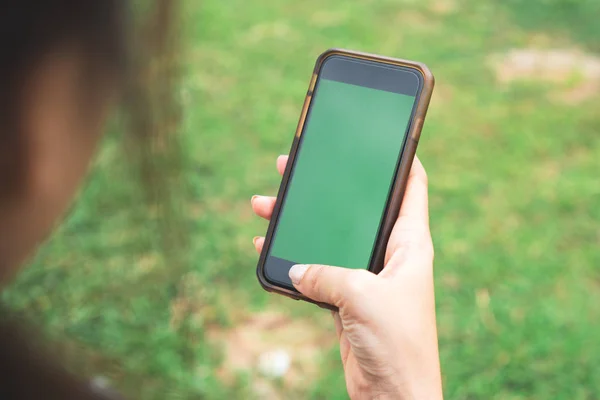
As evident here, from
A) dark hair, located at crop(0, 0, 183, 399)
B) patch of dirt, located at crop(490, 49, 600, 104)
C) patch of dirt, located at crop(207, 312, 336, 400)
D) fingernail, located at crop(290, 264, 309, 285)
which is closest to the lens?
dark hair, located at crop(0, 0, 183, 399)

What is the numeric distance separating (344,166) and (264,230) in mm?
1540

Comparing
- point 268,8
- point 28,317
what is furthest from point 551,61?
point 28,317

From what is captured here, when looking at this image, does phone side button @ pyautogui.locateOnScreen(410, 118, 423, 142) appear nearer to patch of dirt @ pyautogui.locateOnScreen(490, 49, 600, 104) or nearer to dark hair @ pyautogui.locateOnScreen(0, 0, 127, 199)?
dark hair @ pyautogui.locateOnScreen(0, 0, 127, 199)

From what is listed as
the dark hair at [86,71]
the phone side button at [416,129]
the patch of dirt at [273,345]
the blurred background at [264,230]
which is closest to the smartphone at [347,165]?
the phone side button at [416,129]

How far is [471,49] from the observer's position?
13.0 ft

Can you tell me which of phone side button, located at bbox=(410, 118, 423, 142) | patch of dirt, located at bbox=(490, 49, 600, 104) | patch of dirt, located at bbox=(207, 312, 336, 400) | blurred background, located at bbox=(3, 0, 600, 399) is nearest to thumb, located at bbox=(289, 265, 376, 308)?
phone side button, located at bbox=(410, 118, 423, 142)

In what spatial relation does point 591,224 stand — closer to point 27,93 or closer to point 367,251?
point 367,251

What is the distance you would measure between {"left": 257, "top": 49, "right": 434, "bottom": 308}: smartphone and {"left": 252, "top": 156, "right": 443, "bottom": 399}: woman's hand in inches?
3.2

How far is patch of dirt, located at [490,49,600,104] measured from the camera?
11.7 ft

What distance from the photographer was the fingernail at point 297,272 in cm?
110

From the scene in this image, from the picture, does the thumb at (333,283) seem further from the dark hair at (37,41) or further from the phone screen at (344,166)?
the dark hair at (37,41)

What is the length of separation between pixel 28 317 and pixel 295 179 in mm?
1412

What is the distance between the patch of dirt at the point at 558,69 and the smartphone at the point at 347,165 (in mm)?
2624

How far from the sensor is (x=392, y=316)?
1.01m
